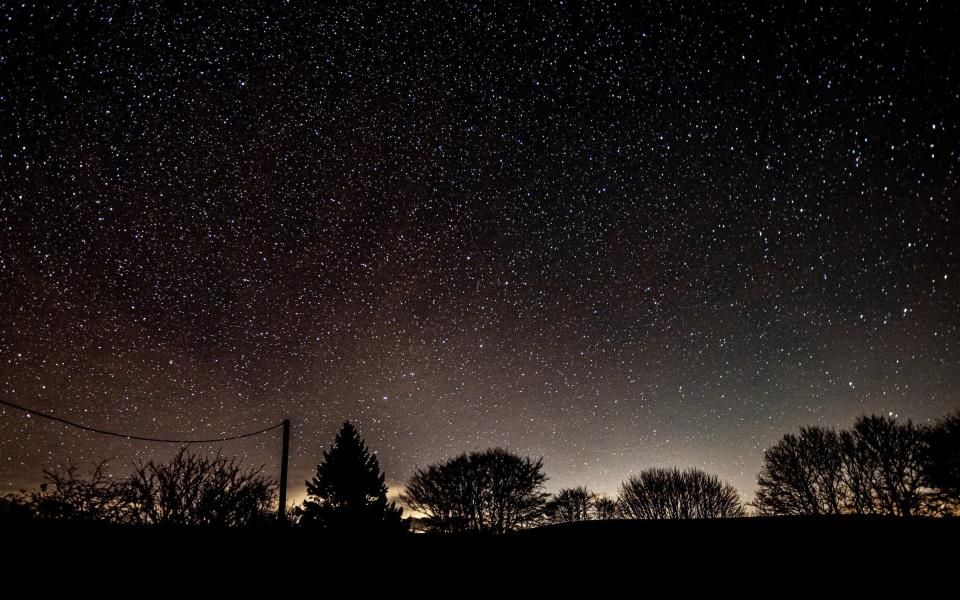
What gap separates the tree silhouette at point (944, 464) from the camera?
22.8 metres

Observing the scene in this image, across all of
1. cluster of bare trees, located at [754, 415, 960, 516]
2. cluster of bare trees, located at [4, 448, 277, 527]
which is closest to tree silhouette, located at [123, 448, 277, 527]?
cluster of bare trees, located at [4, 448, 277, 527]

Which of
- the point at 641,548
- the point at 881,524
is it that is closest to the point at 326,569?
the point at 641,548

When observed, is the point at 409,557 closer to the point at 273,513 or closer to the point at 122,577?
the point at 122,577

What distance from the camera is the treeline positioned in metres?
16.2

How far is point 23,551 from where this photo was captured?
544 cm

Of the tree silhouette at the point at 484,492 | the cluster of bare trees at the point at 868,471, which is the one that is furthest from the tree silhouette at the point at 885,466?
the tree silhouette at the point at 484,492

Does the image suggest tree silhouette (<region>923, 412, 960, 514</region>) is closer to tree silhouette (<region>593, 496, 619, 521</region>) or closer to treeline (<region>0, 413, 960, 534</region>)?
treeline (<region>0, 413, 960, 534</region>)

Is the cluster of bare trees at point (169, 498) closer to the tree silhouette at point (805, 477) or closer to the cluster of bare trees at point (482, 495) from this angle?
the cluster of bare trees at point (482, 495)

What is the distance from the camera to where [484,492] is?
112ft

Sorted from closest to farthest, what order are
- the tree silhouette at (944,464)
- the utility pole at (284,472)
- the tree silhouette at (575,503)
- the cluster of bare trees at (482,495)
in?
the utility pole at (284,472)
the tree silhouette at (944,464)
the cluster of bare trees at (482,495)
the tree silhouette at (575,503)

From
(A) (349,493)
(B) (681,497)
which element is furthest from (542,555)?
(B) (681,497)

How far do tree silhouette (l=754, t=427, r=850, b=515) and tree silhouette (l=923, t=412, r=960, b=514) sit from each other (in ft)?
15.3

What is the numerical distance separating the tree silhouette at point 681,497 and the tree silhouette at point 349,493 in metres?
27.1

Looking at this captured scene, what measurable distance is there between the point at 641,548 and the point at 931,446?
31.2 metres
